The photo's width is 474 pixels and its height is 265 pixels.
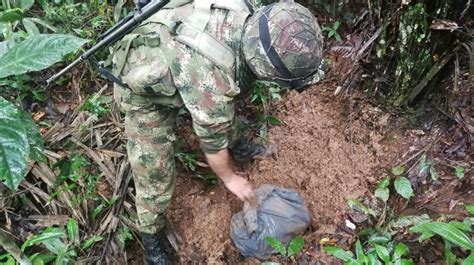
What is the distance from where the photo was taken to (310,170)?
313cm

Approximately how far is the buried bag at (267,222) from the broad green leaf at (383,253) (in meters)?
0.59

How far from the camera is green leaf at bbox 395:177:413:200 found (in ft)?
8.80

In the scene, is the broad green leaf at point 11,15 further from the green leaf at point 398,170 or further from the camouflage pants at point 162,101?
the green leaf at point 398,170

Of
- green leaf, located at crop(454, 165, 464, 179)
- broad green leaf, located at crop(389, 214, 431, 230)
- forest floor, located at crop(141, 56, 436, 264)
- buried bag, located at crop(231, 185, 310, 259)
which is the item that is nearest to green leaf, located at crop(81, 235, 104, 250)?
forest floor, located at crop(141, 56, 436, 264)

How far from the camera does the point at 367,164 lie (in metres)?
3.07

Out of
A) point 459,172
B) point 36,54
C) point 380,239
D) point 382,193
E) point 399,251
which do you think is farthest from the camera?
point 382,193

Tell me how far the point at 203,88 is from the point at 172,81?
18 centimetres

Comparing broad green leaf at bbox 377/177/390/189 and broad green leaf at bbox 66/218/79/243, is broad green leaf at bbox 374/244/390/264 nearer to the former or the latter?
broad green leaf at bbox 377/177/390/189

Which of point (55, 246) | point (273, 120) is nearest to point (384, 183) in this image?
point (273, 120)

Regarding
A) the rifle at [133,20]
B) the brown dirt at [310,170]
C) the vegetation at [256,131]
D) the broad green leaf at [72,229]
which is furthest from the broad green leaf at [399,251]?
the broad green leaf at [72,229]

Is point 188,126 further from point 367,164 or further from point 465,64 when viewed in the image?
point 465,64

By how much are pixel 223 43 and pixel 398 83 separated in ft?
4.65

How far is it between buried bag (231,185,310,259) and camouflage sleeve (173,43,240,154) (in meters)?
0.84

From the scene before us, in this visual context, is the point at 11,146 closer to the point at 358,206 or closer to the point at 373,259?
the point at 373,259
